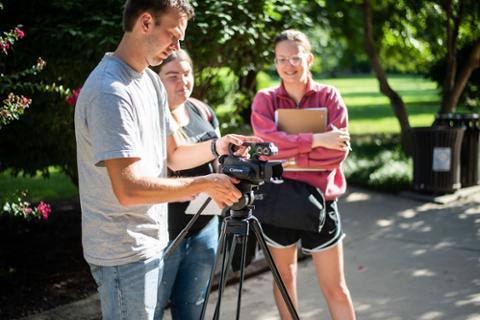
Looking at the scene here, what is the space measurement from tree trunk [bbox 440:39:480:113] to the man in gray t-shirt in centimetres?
795

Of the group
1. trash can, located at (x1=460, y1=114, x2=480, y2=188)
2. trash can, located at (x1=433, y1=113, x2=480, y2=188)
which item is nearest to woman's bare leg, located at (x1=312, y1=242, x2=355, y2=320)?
trash can, located at (x1=433, y1=113, x2=480, y2=188)

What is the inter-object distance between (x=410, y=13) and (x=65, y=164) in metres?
7.99

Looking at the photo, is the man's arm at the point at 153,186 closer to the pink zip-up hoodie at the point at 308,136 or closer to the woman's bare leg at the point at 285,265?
the pink zip-up hoodie at the point at 308,136

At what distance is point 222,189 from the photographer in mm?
2225

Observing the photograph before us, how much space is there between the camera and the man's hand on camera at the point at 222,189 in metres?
2.22

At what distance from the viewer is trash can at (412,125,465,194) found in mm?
7891

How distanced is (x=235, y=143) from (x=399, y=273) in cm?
305

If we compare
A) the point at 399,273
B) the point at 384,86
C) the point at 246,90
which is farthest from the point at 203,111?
the point at 384,86

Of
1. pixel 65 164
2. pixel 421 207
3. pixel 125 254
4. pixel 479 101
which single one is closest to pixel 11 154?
pixel 65 164

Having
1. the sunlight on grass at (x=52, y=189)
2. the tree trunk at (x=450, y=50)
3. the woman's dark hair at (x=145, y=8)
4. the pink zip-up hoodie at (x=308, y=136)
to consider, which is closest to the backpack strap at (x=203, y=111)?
the pink zip-up hoodie at (x=308, y=136)

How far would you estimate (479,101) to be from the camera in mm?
14078

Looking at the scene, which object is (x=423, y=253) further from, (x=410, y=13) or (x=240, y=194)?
(x=410, y=13)

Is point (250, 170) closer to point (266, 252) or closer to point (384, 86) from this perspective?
point (266, 252)

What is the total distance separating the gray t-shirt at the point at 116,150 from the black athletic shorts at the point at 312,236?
1213mm
